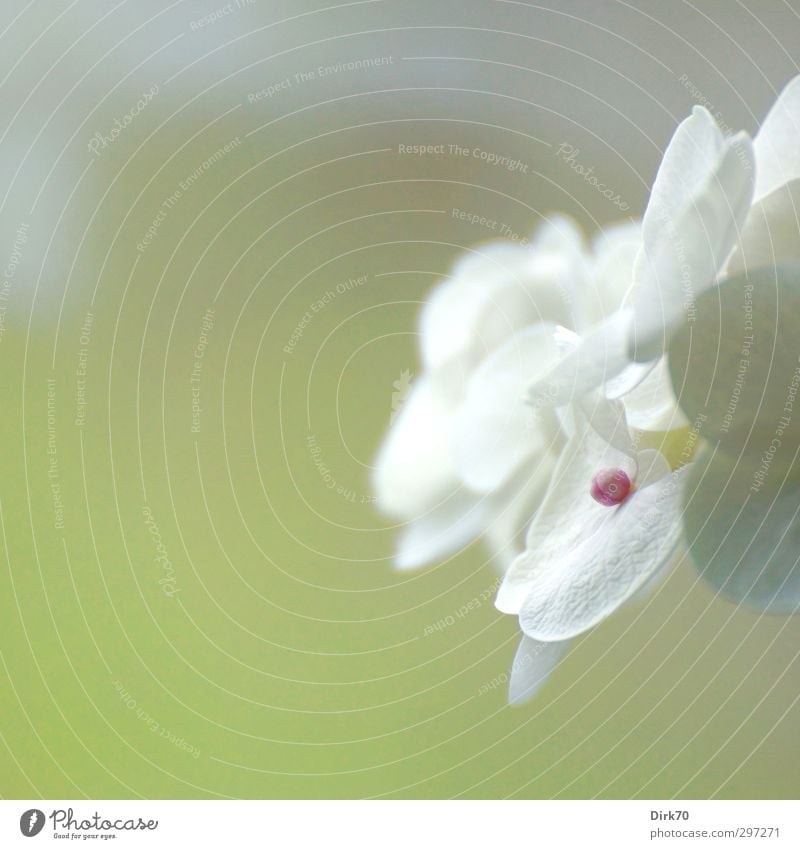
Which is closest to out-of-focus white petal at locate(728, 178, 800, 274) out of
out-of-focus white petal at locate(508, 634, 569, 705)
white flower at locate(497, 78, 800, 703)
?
white flower at locate(497, 78, 800, 703)

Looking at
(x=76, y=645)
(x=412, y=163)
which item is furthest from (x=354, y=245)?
(x=76, y=645)

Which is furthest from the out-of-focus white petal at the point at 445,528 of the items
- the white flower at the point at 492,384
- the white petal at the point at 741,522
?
the white petal at the point at 741,522

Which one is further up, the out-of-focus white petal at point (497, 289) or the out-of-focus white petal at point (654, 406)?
the out-of-focus white petal at point (497, 289)

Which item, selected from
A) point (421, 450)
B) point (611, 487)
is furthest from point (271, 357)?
point (611, 487)

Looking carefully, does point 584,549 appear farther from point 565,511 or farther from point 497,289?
point 497,289
